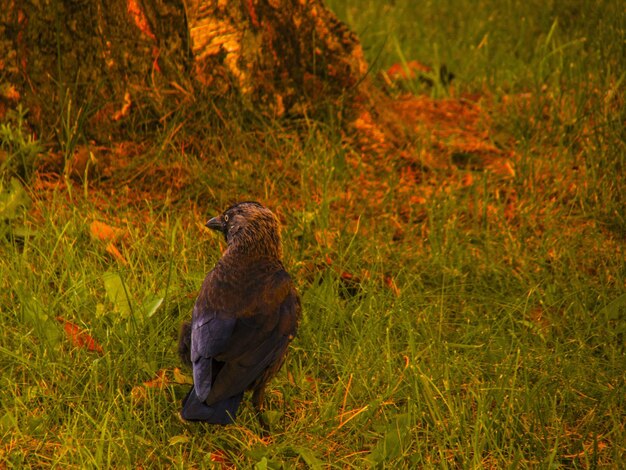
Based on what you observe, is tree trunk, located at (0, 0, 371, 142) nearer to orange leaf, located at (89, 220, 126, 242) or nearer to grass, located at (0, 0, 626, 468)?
grass, located at (0, 0, 626, 468)

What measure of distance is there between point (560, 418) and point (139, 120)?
9.75 feet

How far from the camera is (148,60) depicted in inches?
212

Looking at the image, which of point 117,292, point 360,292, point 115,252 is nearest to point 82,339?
point 117,292

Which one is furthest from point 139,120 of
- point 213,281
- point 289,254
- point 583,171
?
point 583,171

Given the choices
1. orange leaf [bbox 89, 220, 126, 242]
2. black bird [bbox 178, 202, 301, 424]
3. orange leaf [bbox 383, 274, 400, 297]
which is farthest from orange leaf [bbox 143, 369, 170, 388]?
orange leaf [bbox 383, 274, 400, 297]

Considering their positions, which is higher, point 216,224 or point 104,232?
point 216,224

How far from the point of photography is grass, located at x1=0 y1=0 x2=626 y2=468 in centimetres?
360

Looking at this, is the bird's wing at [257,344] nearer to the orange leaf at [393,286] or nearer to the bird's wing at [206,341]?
the bird's wing at [206,341]

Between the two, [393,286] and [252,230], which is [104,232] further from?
[393,286]

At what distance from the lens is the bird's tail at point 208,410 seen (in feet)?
11.1

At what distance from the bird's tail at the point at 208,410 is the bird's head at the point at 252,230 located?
0.86 metres

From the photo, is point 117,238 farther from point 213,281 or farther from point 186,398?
point 186,398

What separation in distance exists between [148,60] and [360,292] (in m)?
1.93

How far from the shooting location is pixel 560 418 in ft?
12.1
